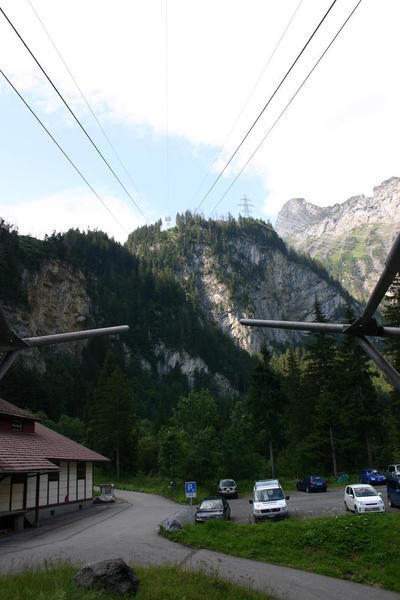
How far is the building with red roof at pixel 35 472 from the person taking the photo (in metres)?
25.8

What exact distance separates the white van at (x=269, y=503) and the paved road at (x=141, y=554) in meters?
5.00

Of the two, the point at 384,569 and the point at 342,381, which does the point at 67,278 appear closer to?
the point at 342,381

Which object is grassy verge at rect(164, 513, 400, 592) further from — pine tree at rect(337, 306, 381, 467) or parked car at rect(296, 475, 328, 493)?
pine tree at rect(337, 306, 381, 467)

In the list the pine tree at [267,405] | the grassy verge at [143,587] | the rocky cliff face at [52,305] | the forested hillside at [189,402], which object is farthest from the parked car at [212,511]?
the rocky cliff face at [52,305]

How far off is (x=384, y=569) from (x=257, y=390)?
123 feet

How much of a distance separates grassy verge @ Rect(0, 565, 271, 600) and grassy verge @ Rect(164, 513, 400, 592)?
15.8 ft

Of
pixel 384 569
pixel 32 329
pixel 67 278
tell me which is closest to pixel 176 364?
pixel 67 278

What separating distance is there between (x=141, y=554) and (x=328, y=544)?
6573 millimetres

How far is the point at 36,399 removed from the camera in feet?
303

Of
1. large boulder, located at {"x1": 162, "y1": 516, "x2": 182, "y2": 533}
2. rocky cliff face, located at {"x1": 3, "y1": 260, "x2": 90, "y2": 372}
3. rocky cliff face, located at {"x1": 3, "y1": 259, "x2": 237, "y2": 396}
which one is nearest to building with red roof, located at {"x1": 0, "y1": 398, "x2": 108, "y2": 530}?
large boulder, located at {"x1": 162, "y1": 516, "x2": 182, "y2": 533}

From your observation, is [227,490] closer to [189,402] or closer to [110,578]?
[189,402]

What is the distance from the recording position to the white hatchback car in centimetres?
2178

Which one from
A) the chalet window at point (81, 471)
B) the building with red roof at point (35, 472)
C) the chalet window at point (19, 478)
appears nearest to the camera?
the building with red roof at point (35, 472)

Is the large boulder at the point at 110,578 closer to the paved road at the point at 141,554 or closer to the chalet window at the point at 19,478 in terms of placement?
the paved road at the point at 141,554
